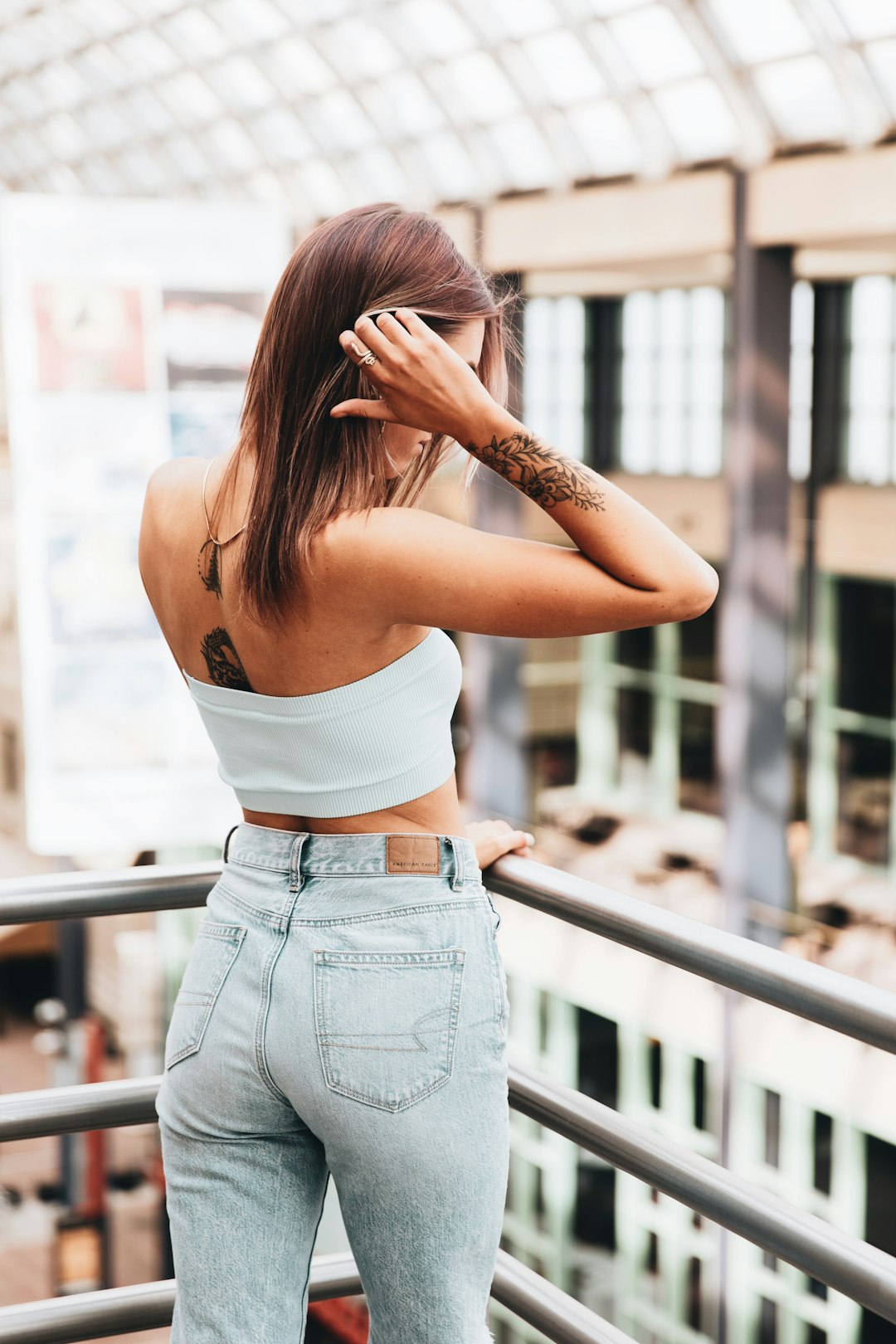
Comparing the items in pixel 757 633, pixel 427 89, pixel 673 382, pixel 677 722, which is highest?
pixel 427 89

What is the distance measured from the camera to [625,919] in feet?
6.97

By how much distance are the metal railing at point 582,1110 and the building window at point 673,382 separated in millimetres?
19612

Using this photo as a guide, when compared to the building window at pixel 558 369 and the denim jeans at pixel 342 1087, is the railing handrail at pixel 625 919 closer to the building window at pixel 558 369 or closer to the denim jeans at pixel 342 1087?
the denim jeans at pixel 342 1087

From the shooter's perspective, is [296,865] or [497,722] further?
[497,722]

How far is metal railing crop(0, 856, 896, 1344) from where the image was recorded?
1.81 metres

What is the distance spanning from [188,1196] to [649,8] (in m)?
17.2

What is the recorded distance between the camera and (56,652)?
15820 mm

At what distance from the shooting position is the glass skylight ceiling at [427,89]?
15.8 metres

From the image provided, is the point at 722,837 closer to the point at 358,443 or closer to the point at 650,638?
the point at 650,638

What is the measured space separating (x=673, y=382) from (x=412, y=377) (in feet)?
69.6

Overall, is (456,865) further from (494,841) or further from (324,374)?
(324,374)

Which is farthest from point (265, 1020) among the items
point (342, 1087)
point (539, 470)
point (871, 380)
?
point (871, 380)

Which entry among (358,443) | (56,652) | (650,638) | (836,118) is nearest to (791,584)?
(836,118)

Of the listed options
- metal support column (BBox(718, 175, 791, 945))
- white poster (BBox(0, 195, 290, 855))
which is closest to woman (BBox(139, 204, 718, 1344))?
white poster (BBox(0, 195, 290, 855))
